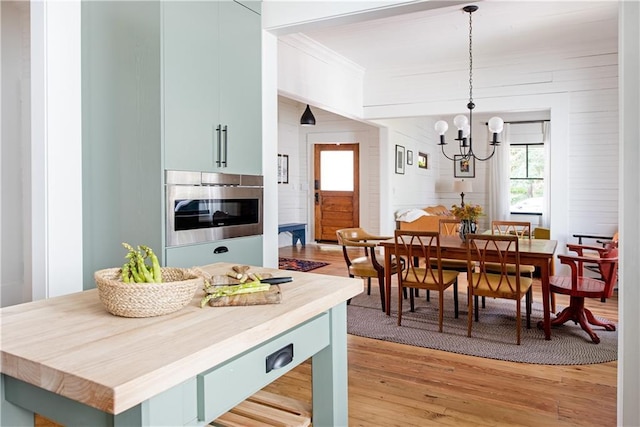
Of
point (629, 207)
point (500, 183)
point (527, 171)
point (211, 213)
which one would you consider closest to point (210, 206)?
point (211, 213)

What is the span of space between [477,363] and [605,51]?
4443mm

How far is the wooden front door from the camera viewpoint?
30.2 ft

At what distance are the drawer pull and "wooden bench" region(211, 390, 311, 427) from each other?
27 centimetres

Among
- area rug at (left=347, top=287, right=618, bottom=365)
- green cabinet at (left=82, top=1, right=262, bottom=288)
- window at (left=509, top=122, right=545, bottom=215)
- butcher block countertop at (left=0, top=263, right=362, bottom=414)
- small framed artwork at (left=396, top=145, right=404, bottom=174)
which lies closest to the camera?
butcher block countertop at (left=0, top=263, right=362, bottom=414)

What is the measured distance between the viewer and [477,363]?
10.1 ft

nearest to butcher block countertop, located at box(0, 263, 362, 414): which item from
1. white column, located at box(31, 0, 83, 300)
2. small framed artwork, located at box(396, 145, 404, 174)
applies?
white column, located at box(31, 0, 83, 300)

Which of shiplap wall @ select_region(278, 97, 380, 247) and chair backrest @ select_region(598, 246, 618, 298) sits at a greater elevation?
shiplap wall @ select_region(278, 97, 380, 247)

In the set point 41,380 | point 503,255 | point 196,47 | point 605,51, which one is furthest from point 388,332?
point 605,51

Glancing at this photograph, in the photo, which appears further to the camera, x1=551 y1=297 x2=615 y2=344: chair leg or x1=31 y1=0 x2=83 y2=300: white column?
x1=551 y1=297 x2=615 y2=344: chair leg

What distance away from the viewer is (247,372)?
1.11 meters

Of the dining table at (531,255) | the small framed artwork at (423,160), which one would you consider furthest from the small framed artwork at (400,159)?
the dining table at (531,255)

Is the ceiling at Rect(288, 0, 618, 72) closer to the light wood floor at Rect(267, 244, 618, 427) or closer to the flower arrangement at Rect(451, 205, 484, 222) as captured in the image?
the flower arrangement at Rect(451, 205, 484, 222)

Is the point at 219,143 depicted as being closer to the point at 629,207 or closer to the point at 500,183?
the point at 629,207

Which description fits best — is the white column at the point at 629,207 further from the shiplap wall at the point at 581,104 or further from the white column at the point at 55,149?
the shiplap wall at the point at 581,104
